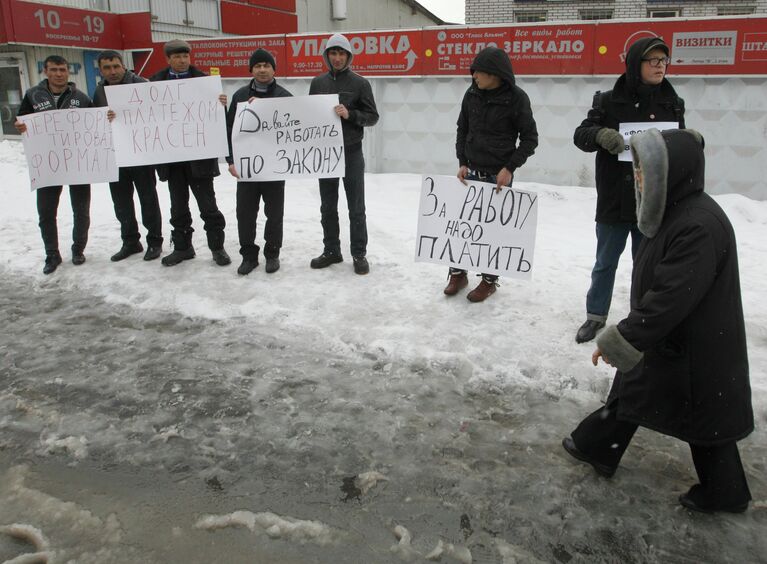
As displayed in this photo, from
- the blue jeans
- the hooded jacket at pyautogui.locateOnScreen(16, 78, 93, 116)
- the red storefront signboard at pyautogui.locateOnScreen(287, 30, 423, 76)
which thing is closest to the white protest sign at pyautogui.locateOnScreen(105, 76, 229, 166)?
the hooded jacket at pyautogui.locateOnScreen(16, 78, 93, 116)

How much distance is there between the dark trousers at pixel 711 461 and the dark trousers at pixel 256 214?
3.91m

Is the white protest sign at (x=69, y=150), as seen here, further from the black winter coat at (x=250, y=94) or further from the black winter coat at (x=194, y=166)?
the black winter coat at (x=250, y=94)

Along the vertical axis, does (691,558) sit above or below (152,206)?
below

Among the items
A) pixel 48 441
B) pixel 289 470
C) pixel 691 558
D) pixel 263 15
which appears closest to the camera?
pixel 691 558

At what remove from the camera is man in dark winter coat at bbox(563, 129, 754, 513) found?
246 cm

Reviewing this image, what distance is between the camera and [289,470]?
3143 mm

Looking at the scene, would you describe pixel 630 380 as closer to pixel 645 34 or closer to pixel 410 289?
pixel 410 289

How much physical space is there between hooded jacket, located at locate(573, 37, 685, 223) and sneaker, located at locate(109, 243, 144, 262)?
15.3ft

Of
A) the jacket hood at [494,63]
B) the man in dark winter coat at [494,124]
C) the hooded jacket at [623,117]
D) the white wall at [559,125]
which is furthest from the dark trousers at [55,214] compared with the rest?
the white wall at [559,125]

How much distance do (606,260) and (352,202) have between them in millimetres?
2470

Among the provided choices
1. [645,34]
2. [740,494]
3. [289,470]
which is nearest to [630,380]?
[740,494]

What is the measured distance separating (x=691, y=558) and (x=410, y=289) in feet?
11.2

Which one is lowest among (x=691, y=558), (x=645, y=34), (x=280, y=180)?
(x=691, y=558)

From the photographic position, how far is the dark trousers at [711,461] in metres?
2.69
